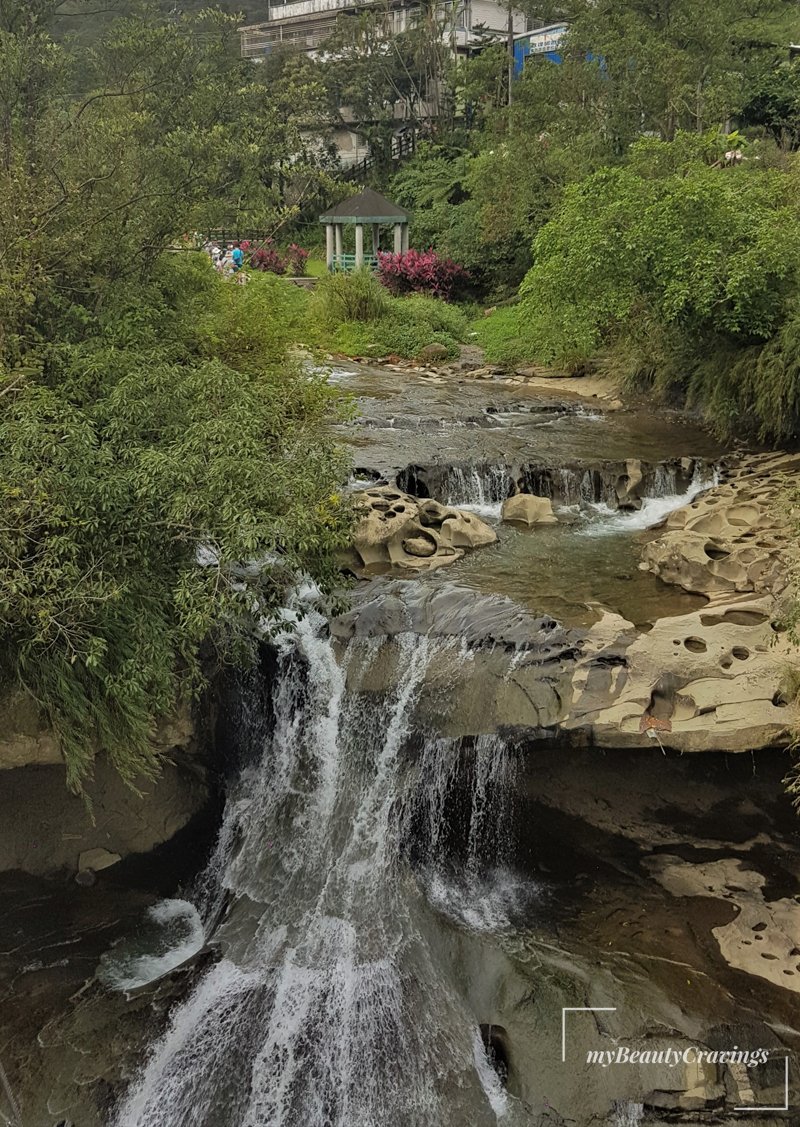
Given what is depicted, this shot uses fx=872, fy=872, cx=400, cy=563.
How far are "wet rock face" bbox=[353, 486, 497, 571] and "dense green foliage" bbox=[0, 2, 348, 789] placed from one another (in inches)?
60.3

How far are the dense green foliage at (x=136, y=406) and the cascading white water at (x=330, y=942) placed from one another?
116cm

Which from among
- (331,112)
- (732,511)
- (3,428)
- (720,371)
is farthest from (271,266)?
(3,428)

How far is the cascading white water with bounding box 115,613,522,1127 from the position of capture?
20.2ft

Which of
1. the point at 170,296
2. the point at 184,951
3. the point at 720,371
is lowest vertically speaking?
the point at 184,951

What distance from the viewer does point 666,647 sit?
800cm

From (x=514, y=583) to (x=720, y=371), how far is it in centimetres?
695

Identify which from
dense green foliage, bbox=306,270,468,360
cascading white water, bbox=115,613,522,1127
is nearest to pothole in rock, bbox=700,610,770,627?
cascading white water, bbox=115,613,522,1127

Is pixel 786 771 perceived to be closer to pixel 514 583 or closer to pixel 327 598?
pixel 514 583

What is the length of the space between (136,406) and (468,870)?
496 cm

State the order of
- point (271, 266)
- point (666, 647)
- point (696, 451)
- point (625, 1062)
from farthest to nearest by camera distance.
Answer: point (271, 266)
point (696, 451)
point (666, 647)
point (625, 1062)

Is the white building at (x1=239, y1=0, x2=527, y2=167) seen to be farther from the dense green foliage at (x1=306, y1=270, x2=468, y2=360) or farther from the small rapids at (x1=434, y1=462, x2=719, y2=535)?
the small rapids at (x1=434, y1=462, x2=719, y2=535)

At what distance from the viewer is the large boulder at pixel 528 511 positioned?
1228 centimetres

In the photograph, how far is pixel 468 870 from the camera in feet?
25.5

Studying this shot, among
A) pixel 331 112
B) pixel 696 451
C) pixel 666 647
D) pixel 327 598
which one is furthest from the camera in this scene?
pixel 331 112
